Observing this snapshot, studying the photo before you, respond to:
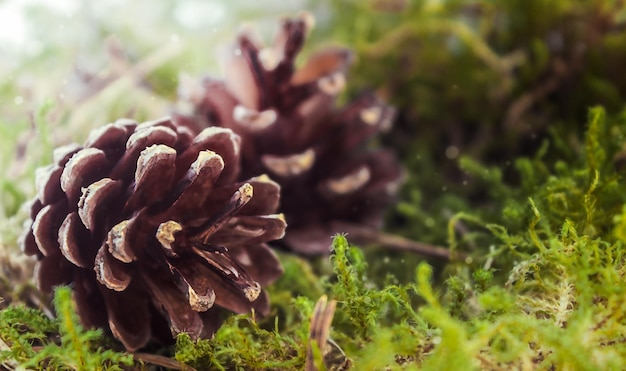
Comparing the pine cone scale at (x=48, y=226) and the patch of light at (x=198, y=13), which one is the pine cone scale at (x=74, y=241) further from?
the patch of light at (x=198, y=13)

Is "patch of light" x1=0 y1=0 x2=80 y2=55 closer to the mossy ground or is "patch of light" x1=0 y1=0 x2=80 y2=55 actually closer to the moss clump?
the mossy ground

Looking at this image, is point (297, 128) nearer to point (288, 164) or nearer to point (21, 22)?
point (288, 164)

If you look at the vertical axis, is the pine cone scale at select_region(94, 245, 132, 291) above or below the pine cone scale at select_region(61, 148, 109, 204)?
below

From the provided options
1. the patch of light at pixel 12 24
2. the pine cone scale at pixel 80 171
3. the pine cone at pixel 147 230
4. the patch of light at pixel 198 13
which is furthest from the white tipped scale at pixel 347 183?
the patch of light at pixel 12 24

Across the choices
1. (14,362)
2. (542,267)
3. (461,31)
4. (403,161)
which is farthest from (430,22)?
(14,362)

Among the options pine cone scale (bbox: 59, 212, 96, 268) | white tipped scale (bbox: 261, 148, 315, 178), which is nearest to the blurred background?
white tipped scale (bbox: 261, 148, 315, 178)

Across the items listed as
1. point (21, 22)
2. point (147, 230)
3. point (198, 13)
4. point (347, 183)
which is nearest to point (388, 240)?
point (347, 183)
